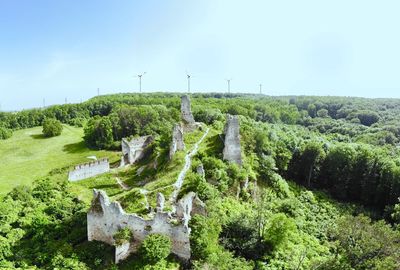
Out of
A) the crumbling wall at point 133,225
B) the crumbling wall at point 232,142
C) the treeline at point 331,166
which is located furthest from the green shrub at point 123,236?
the treeline at point 331,166

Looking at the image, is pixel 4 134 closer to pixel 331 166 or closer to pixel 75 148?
pixel 75 148

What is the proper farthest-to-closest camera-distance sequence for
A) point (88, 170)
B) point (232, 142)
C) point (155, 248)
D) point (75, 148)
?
point (75, 148) < point (88, 170) < point (232, 142) < point (155, 248)

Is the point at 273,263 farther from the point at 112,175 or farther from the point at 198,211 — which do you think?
the point at 112,175

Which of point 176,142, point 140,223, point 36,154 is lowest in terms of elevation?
point 36,154

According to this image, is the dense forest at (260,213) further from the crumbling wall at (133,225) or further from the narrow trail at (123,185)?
the narrow trail at (123,185)

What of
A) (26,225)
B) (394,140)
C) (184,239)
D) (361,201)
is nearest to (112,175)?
(26,225)

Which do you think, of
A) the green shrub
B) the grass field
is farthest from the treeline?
the grass field

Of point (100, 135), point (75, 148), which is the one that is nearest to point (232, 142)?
point (100, 135)
